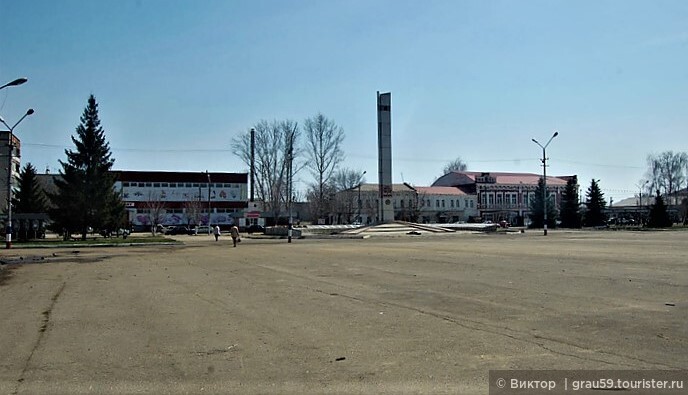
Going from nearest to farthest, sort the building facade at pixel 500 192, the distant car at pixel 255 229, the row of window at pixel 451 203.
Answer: the distant car at pixel 255 229 < the row of window at pixel 451 203 < the building facade at pixel 500 192

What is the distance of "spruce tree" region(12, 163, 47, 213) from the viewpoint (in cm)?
6838

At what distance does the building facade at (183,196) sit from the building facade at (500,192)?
51031 millimetres

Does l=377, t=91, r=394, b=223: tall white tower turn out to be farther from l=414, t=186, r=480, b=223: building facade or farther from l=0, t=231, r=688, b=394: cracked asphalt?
l=0, t=231, r=688, b=394: cracked asphalt

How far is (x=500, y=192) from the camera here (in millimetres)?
133750

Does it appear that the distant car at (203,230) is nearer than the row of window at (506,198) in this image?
Yes

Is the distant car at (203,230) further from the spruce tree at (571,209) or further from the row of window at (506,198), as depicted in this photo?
the row of window at (506,198)

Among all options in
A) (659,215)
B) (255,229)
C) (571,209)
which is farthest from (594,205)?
(255,229)

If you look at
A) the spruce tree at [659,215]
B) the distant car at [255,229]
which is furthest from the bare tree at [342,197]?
the spruce tree at [659,215]

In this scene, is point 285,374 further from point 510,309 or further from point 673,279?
point 673,279

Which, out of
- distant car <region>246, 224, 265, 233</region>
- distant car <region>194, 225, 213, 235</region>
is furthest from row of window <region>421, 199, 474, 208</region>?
distant car <region>194, 225, 213, 235</region>

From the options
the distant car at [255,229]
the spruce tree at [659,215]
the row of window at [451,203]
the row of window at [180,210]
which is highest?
the row of window at [451,203]

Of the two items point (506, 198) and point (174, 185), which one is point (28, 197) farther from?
point (506, 198)

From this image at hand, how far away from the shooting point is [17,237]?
5512 cm

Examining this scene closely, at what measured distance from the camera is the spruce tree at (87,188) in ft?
179
